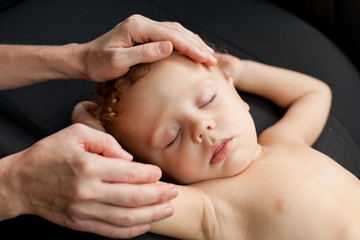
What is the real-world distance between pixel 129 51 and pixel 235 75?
0.52 m

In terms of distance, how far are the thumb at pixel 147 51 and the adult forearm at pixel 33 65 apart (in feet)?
0.66

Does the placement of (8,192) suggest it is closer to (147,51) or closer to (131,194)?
(131,194)

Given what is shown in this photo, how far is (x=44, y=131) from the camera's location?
1379mm

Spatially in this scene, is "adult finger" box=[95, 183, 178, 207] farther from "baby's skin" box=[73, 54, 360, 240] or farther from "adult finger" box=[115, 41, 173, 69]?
"adult finger" box=[115, 41, 173, 69]

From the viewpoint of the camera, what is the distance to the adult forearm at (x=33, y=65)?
1203 mm

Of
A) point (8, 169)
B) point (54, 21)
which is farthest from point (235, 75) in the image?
point (8, 169)

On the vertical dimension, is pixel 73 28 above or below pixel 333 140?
above

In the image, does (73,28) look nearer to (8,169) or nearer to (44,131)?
(44,131)

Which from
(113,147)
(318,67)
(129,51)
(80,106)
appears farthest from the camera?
(318,67)

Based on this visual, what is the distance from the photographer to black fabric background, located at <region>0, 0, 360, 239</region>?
4.70 ft

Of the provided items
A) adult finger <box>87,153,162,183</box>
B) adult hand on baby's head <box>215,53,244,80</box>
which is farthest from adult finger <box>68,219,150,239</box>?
adult hand on baby's head <box>215,53,244,80</box>

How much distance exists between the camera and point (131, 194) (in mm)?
882

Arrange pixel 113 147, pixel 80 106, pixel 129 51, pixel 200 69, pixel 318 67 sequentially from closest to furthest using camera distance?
pixel 113 147
pixel 129 51
pixel 200 69
pixel 80 106
pixel 318 67

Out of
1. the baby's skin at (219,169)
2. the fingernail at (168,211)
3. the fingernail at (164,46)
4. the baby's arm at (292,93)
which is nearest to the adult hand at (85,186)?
the fingernail at (168,211)
